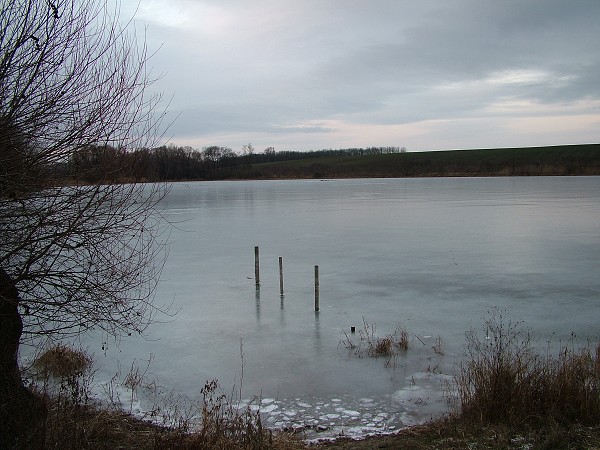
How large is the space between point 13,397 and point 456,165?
90729mm

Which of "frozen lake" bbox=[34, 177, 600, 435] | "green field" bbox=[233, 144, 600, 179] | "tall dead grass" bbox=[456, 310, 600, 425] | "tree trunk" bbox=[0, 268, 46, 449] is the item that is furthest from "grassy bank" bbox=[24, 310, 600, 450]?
"green field" bbox=[233, 144, 600, 179]

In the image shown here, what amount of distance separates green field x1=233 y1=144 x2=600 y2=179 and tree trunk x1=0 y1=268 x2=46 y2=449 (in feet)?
249

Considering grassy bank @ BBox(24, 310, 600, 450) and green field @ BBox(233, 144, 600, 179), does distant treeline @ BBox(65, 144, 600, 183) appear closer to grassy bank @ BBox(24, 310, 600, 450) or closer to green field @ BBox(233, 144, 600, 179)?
green field @ BBox(233, 144, 600, 179)

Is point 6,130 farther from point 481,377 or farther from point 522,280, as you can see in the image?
point 522,280

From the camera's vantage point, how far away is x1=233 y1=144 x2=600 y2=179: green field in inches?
2997

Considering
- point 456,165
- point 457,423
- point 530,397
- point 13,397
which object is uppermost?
point 456,165

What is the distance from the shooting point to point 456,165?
90.0 metres

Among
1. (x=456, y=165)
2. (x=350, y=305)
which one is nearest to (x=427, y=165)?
(x=456, y=165)

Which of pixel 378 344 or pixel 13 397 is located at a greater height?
pixel 13 397

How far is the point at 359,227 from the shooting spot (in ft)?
68.2

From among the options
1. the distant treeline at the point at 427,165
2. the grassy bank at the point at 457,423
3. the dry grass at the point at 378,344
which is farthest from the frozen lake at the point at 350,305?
the distant treeline at the point at 427,165

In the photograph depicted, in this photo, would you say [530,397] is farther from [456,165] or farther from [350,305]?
[456,165]

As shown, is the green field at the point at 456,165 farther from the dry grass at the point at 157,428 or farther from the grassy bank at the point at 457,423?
the dry grass at the point at 157,428

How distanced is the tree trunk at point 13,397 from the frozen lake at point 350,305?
2062mm
